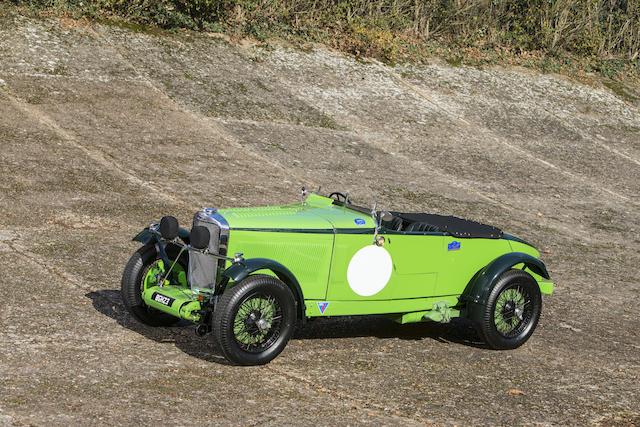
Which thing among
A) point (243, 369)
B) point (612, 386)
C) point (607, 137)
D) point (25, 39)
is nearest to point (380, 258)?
point (243, 369)

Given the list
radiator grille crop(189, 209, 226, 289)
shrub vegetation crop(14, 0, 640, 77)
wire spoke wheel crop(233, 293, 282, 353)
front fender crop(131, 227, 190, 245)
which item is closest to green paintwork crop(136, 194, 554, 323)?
radiator grille crop(189, 209, 226, 289)

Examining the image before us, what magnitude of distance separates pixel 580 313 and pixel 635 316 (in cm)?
67

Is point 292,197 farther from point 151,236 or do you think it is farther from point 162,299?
point 162,299

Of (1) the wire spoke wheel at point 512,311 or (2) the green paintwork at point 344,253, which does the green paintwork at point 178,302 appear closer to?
(2) the green paintwork at point 344,253

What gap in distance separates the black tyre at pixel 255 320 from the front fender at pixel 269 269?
2.3 inches

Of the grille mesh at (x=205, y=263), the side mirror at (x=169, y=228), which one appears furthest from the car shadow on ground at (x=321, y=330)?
Answer: the side mirror at (x=169, y=228)

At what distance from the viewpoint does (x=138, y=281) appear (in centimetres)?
828

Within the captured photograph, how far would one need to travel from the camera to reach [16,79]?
16141 mm

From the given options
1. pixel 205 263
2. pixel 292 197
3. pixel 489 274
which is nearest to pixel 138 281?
pixel 205 263

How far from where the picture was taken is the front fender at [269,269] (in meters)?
7.42

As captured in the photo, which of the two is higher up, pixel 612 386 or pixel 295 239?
pixel 295 239

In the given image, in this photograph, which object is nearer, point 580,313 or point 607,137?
point 580,313

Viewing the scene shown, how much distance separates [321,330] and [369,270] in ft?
3.20

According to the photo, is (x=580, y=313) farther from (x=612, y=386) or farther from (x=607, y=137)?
(x=607, y=137)
